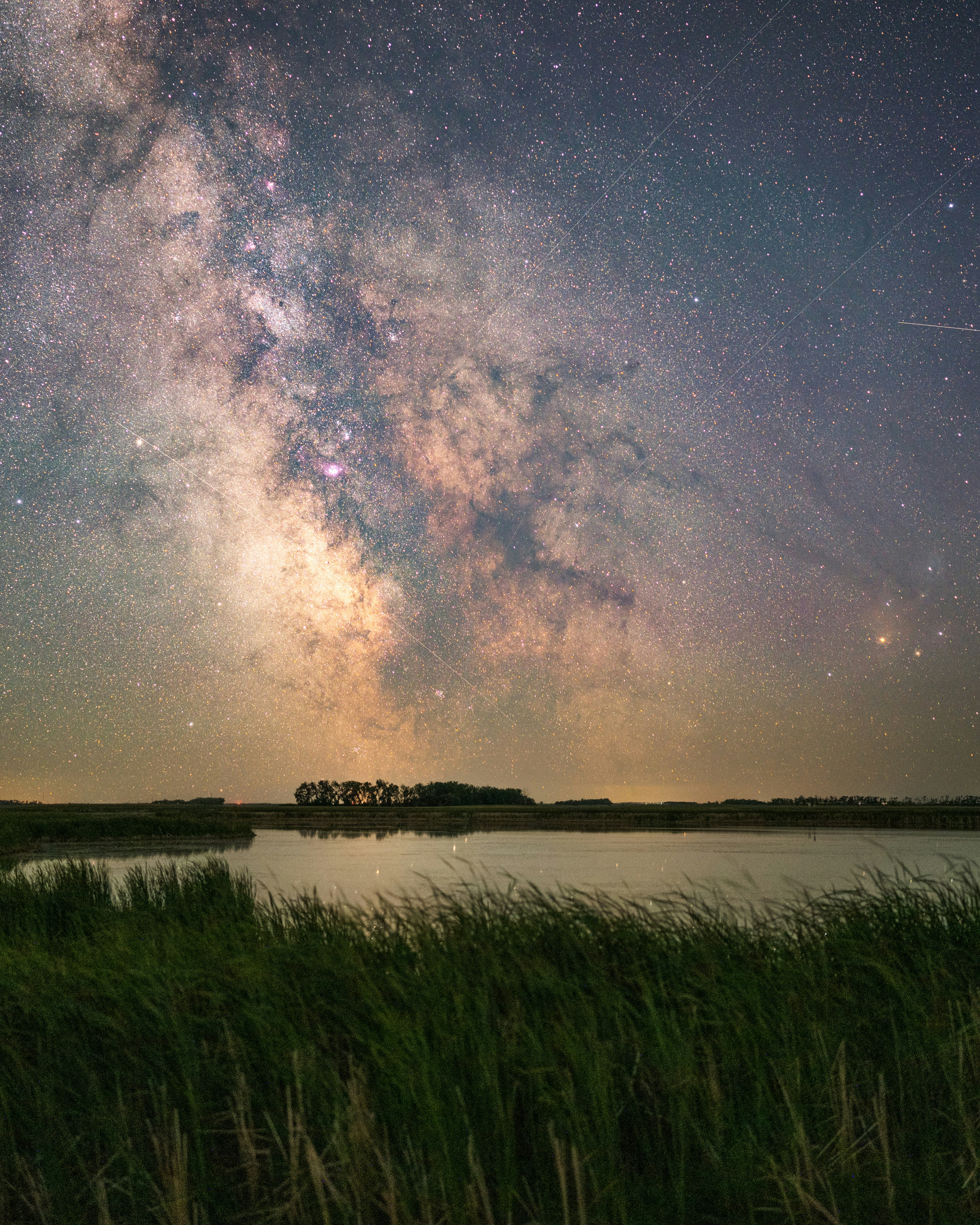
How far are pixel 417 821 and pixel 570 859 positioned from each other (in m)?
73.6

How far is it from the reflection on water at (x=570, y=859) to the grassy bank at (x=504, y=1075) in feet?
6.20

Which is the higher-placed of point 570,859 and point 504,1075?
point 504,1075

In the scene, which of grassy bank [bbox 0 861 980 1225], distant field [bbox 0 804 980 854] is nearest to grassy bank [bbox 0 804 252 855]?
distant field [bbox 0 804 980 854]

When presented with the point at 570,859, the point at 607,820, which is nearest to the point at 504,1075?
the point at 570,859

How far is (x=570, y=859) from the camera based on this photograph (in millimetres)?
52344

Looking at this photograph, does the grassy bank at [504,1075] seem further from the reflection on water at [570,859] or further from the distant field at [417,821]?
the distant field at [417,821]

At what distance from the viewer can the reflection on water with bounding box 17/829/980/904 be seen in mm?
31109

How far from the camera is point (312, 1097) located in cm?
732

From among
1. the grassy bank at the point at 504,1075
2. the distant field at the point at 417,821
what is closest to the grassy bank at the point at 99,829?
the distant field at the point at 417,821

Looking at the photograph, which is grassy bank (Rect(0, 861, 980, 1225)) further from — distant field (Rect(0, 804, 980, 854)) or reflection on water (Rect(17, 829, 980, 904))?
Answer: distant field (Rect(0, 804, 980, 854))

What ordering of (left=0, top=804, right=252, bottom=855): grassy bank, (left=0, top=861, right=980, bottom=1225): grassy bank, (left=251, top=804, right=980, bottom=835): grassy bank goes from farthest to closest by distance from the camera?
(left=251, top=804, right=980, bottom=835): grassy bank < (left=0, top=804, right=252, bottom=855): grassy bank < (left=0, top=861, right=980, bottom=1225): grassy bank

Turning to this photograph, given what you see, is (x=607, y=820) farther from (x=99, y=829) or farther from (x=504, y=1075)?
(x=504, y=1075)

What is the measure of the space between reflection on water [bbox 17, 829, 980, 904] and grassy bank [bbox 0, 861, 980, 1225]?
1889 millimetres

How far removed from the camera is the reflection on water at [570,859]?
102 ft
